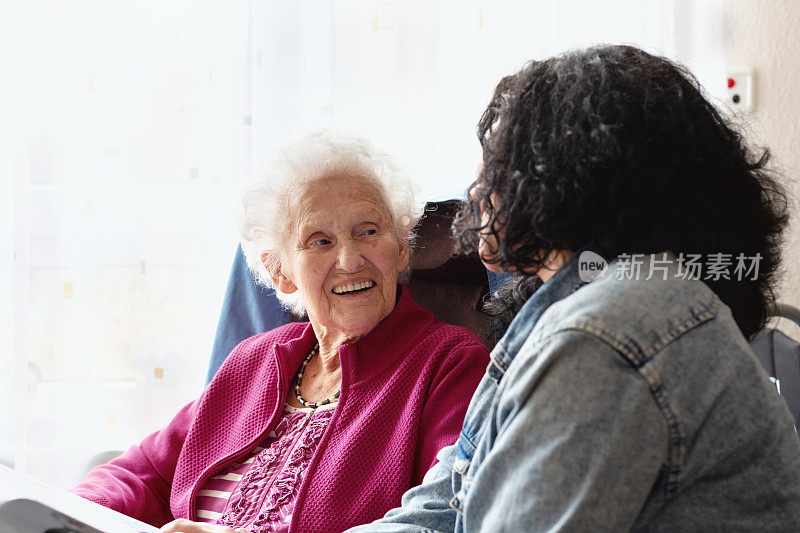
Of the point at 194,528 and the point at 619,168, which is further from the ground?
the point at 619,168

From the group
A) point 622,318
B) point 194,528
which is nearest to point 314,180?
point 194,528

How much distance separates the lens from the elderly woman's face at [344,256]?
143 cm

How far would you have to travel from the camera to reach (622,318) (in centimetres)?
68

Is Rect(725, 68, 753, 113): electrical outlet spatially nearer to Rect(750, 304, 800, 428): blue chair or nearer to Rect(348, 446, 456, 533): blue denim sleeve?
Rect(750, 304, 800, 428): blue chair

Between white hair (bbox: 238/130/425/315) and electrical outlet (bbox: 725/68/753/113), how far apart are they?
112 centimetres

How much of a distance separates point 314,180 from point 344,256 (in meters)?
0.16

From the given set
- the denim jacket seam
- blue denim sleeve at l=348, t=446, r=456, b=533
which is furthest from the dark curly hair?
blue denim sleeve at l=348, t=446, r=456, b=533

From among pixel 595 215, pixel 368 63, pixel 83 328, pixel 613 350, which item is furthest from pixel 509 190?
pixel 83 328

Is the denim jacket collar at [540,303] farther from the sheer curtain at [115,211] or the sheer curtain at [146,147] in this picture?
the sheer curtain at [115,211]

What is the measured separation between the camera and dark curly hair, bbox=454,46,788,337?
0.79m

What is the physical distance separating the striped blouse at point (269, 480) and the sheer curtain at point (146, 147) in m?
0.77

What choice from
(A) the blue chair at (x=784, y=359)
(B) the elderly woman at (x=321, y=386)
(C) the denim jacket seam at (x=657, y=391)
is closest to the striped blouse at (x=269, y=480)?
(B) the elderly woman at (x=321, y=386)

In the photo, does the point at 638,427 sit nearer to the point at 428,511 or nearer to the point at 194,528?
the point at 428,511

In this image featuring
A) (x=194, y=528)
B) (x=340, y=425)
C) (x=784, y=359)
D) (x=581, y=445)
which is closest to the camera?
(x=581, y=445)
